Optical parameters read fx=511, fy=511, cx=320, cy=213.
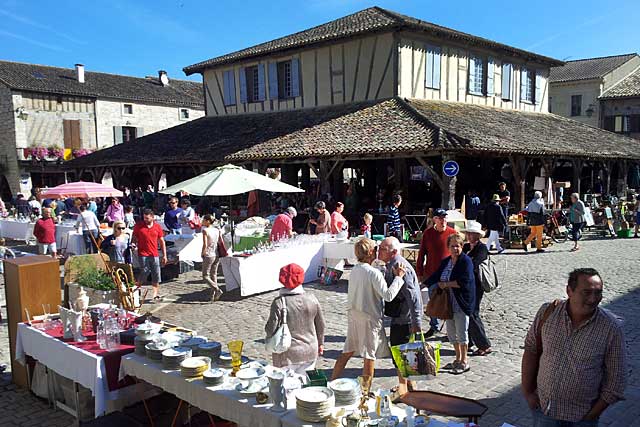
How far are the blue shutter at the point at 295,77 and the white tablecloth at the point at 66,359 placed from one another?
51.2ft

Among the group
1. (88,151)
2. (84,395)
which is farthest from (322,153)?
(88,151)

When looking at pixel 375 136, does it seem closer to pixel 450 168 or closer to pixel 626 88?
pixel 450 168

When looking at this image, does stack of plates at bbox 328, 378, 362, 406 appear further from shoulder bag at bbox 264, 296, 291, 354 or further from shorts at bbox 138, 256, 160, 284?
shorts at bbox 138, 256, 160, 284

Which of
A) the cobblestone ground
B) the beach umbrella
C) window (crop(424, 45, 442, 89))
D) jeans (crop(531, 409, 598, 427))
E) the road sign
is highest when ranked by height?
window (crop(424, 45, 442, 89))

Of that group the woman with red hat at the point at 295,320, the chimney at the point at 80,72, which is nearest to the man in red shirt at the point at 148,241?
the woman with red hat at the point at 295,320

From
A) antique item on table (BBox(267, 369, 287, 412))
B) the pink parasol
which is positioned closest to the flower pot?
antique item on table (BBox(267, 369, 287, 412))

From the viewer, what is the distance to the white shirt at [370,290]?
449 cm

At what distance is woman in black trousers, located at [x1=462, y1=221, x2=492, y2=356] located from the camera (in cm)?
566

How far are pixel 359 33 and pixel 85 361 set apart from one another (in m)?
15.1

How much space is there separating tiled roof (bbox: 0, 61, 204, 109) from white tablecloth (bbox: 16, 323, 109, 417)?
29.1 meters

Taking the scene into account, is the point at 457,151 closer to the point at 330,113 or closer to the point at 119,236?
the point at 330,113

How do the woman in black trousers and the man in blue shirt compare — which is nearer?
the woman in black trousers

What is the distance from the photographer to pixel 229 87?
72.0 feet

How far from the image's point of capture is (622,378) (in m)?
2.68
